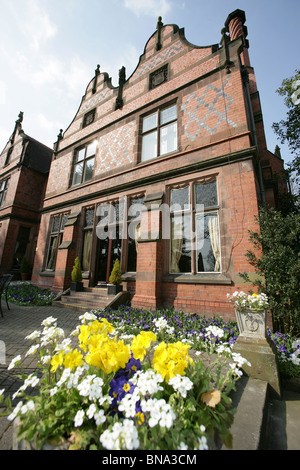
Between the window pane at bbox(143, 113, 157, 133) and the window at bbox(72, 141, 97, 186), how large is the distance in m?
3.29

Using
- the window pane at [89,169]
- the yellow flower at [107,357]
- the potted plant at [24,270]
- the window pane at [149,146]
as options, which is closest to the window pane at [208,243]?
the window pane at [149,146]

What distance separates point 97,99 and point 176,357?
13907 millimetres

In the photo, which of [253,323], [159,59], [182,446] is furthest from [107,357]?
[159,59]

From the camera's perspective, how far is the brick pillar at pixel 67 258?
29.0 ft

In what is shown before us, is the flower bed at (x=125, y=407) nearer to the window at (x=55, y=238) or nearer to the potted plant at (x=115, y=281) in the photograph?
the potted plant at (x=115, y=281)

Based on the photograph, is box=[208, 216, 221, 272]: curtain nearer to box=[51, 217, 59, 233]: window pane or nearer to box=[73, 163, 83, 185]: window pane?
box=[73, 163, 83, 185]: window pane

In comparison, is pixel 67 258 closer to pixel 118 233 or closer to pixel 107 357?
pixel 118 233

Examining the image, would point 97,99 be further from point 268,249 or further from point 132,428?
point 132,428

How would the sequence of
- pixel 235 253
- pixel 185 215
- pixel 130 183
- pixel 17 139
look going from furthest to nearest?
pixel 17 139 < pixel 130 183 < pixel 185 215 < pixel 235 253

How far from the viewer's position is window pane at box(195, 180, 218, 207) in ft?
20.0

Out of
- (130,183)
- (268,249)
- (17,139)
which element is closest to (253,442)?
(268,249)

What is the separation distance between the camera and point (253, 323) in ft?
9.66

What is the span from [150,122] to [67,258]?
23.4 feet
